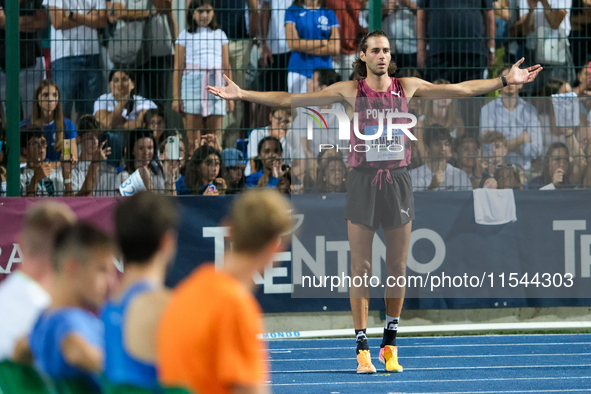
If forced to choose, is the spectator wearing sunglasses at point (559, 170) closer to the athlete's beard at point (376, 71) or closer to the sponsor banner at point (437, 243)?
the sponsor banner at point (437, 243)

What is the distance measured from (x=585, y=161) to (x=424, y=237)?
6.08ft

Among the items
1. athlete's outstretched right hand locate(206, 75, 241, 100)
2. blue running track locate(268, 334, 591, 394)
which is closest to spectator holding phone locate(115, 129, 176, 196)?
athlete's outstretched right hand locate(206, 75, 241, 100)

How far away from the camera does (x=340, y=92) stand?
6.56m

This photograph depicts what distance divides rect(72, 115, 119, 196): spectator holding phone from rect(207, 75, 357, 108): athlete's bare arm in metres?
2.06

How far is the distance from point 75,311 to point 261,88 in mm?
5988

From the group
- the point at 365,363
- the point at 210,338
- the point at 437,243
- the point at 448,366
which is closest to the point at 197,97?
the point at 437,243

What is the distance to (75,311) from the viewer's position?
8.11 ft

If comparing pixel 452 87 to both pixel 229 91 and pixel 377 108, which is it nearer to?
pixel 377 108

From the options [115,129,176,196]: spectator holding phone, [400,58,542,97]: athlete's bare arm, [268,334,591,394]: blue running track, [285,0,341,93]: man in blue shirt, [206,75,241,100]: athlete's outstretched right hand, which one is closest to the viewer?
[268,334,591,394]: blue running track

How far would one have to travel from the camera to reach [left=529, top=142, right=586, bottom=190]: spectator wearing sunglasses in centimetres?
847

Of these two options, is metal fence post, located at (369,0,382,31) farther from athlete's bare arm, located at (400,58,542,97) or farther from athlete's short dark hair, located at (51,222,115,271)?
athlete's short dark hair, located at (51,222,115,271)

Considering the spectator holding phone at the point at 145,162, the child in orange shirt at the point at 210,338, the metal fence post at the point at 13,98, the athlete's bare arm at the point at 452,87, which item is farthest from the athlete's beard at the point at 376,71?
the child in orange shirt at the point at 210,338

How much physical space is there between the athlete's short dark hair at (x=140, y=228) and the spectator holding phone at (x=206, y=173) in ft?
18.5

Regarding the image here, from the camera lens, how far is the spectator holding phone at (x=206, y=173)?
8.12 metres
